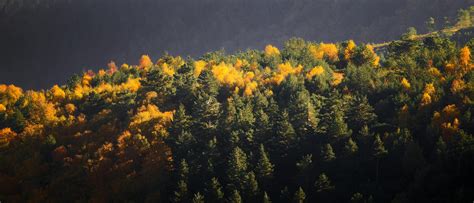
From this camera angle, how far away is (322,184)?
106m

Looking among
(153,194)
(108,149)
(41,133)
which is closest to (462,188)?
(153,194)

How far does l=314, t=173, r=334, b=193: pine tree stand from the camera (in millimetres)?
105125

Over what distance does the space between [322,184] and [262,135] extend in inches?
855

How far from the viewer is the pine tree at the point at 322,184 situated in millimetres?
105125

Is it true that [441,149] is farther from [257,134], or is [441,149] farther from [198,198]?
[198,198]

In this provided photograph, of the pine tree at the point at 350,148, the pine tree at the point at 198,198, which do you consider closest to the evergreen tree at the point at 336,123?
the pine tree at the point at 350,148

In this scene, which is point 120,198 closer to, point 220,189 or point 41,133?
point 220,189

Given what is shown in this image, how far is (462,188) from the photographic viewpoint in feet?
303

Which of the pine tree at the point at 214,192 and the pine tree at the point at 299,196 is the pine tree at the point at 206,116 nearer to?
the pine tree at the point at 214,192

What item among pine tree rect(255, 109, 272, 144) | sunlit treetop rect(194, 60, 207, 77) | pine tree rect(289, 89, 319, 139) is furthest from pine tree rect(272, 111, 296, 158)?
sunlit treetop rect(194, 60, 207, 77)

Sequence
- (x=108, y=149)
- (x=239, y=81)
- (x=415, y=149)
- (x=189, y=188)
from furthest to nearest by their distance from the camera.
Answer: (x=239, y=81), (x=108, y=149), (x=189, y=188), (x=415, y=149)

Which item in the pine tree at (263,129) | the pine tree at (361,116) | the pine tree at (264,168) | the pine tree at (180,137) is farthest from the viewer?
the pine tree at (180,137)

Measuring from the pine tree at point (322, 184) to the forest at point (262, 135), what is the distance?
0.74 ft

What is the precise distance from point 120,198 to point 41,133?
146ft
